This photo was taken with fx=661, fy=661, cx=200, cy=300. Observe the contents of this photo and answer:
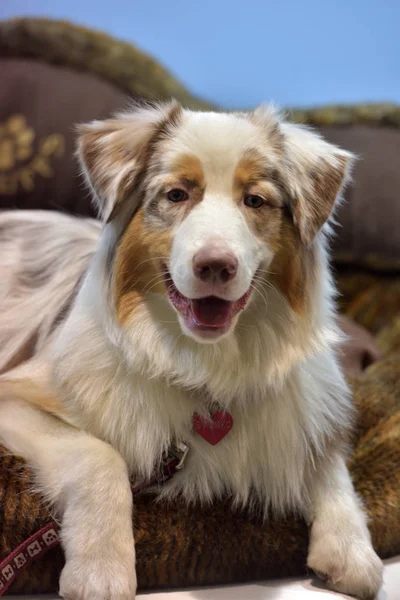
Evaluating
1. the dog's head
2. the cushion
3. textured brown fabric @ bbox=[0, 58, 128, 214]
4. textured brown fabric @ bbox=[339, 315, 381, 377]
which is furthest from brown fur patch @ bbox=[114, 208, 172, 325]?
the cushion

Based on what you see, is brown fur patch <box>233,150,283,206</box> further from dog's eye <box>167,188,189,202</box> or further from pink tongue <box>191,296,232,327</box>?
pink tongue <box>191,296,232,327</box>

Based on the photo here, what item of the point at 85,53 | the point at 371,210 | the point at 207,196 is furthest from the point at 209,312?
the point at 85,53

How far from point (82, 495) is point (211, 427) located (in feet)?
1.02

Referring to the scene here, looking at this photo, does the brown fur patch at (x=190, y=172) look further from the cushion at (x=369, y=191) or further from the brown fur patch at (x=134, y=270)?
the cushion at (x=369, y=191)

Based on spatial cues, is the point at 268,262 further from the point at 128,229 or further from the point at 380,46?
the point at 380,46

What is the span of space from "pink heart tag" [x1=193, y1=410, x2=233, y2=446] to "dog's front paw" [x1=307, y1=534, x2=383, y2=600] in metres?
0.30

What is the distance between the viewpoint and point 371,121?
114 inches

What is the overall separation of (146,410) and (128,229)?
386 mm

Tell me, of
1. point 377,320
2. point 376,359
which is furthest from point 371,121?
point 376,359

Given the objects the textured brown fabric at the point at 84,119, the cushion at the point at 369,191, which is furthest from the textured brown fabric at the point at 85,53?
the cushion at the point at 369,191

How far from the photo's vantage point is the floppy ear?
1.40 metres

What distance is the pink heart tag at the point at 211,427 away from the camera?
1407mm

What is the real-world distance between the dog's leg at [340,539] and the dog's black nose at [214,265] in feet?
1.83

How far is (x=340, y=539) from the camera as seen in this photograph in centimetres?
133
